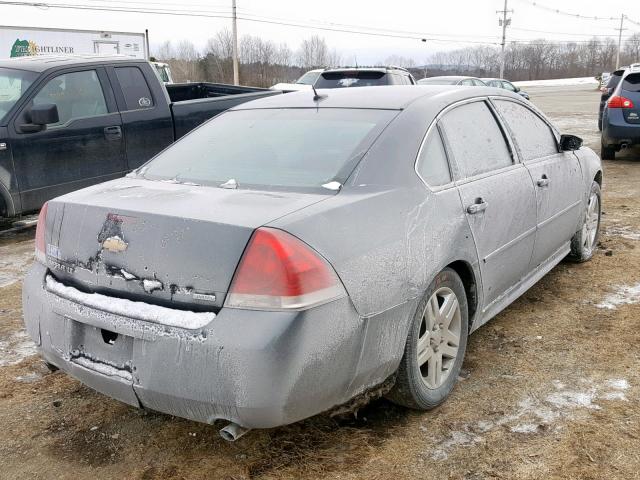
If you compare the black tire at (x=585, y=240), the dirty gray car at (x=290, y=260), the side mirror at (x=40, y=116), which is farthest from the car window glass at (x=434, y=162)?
the side mirror at (x=40, y=116)

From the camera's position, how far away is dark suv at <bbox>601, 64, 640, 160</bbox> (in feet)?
35.1

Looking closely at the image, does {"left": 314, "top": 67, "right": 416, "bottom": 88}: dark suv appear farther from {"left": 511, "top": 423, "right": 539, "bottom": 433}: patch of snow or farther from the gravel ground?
{"left": 511, "top": 423, "right": 539, "bottom": 433}: patch of snow

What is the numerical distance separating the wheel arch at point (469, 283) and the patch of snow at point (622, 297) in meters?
1.54

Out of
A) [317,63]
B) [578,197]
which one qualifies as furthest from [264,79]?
[578,197]

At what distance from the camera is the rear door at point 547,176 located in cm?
418

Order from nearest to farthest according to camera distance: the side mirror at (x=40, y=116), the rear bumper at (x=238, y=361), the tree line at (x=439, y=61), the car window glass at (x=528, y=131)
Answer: the rear bumper at (x=238, y=361) < the car window glass at (x=528, y=131) < the side mirror at (x=40, y=116) < the tree line at (x=439, y=61)

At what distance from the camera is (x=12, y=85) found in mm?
6656

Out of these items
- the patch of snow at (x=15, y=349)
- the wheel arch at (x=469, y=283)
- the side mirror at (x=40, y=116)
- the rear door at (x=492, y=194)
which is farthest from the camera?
the side mirror at (x=40, y=116)

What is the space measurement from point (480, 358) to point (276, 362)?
1847 millimetres

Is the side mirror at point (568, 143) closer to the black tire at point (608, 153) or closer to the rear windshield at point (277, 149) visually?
the rear windshield at point (277, 149)

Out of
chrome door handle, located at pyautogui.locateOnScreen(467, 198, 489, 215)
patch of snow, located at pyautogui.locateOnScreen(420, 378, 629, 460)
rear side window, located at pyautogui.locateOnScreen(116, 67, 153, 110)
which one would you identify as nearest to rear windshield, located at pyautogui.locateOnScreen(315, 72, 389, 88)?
rear side window, located at pyautogui.locateOnScreen(116, 67, 153, 110)

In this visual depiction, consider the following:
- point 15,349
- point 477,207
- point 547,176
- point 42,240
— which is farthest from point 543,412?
point 15,349

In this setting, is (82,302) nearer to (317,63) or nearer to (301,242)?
(301,242)

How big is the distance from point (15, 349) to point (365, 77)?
29.1 ft
